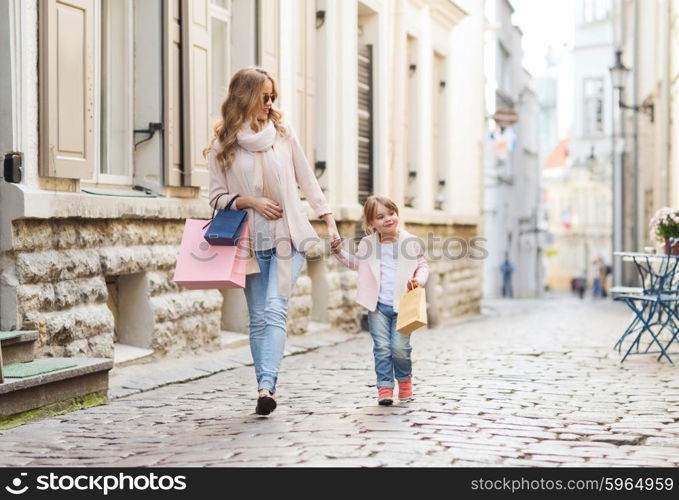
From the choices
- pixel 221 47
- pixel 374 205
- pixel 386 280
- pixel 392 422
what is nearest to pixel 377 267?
pixel 386 280

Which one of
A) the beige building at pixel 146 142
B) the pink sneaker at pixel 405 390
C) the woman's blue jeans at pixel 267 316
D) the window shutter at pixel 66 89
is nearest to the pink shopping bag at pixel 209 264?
the woman's blue jeans at pixel 267 316

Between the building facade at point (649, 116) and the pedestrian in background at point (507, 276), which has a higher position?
the building facade at point (649, 116)

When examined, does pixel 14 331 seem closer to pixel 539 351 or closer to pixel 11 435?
pixel 11 435

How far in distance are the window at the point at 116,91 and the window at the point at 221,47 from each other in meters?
1.91

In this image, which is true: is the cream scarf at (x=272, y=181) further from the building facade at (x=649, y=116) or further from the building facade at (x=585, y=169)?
the building facade at (x=585, y=169)

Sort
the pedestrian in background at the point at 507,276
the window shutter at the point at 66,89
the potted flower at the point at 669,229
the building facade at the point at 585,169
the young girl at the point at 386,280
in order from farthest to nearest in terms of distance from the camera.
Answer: the building facade at the point at 585,169, the pedestrian in background at the point at 507,276, the potted flower at the point at 669,229, the window shutter at the point at 66,89, the young girl at the point at 386,280

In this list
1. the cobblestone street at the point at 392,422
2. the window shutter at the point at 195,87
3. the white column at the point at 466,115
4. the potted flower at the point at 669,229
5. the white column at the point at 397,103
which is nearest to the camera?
the cobblestone street at the point at 392,422

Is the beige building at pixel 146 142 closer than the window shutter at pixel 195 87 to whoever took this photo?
Yes

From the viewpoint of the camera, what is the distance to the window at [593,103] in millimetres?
56750

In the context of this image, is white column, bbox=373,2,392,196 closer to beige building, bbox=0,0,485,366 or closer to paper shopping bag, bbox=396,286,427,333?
beige building, bbox=0,0,485,366

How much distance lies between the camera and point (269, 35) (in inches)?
504

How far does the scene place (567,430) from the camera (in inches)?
253

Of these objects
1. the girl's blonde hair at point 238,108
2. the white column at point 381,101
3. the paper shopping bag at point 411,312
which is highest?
the white column at point 381,101
